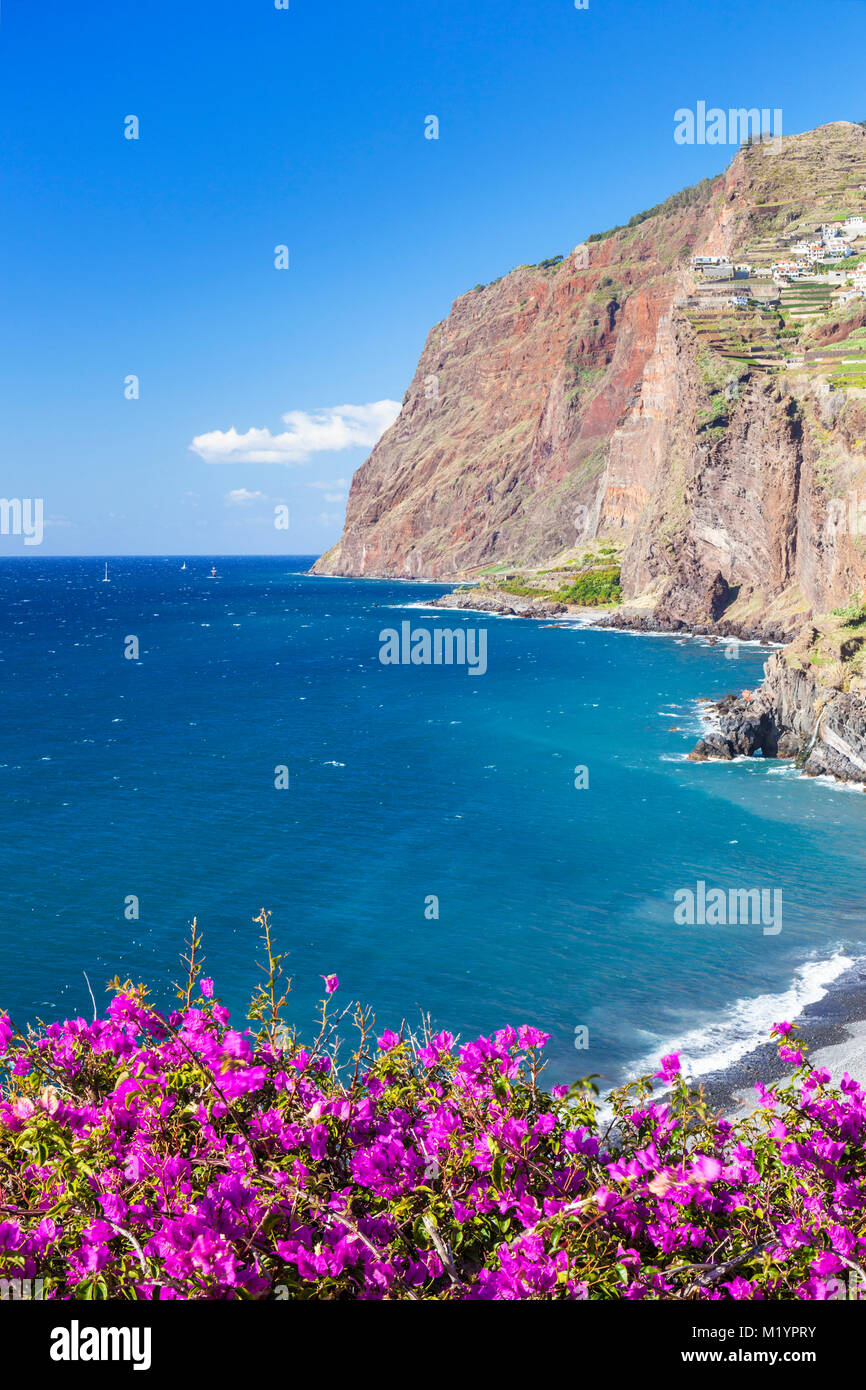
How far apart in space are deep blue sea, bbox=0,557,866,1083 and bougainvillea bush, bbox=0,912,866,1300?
1939 centimetres

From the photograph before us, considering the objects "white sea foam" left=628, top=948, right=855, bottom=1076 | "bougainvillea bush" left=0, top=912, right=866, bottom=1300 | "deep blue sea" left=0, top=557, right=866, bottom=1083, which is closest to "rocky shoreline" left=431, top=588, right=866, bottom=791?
"deep blue sea" left=0, top=557, right=866, bottom=1083

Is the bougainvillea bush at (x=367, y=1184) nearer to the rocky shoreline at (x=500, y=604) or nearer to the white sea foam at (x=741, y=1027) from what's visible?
the white sea foam at (x=741, y=1027)

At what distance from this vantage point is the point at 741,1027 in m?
25.9

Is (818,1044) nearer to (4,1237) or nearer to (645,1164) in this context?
(645,1164)

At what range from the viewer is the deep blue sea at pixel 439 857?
92.4 feet

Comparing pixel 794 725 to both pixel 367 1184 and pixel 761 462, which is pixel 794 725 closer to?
pixel 367 1184

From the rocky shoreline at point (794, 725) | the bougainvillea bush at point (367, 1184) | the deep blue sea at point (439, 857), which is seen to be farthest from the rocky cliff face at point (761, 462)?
the bougainvillea bush at point (367, 1184)

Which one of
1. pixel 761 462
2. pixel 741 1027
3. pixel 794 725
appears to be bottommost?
pixel 741 1027

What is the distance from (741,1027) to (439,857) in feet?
58.3

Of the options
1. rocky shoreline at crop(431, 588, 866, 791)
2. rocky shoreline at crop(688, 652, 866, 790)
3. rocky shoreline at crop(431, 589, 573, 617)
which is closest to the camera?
rocky shoreline at crop(431, 588, 866, 791)

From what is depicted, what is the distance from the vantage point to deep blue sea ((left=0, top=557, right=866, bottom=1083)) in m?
28.2

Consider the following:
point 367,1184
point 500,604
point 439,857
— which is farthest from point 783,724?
point 500,604

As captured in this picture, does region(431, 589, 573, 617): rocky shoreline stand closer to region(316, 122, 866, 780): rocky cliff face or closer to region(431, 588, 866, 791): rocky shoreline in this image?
region(316, 122, 866, 780): rocky cliff face
